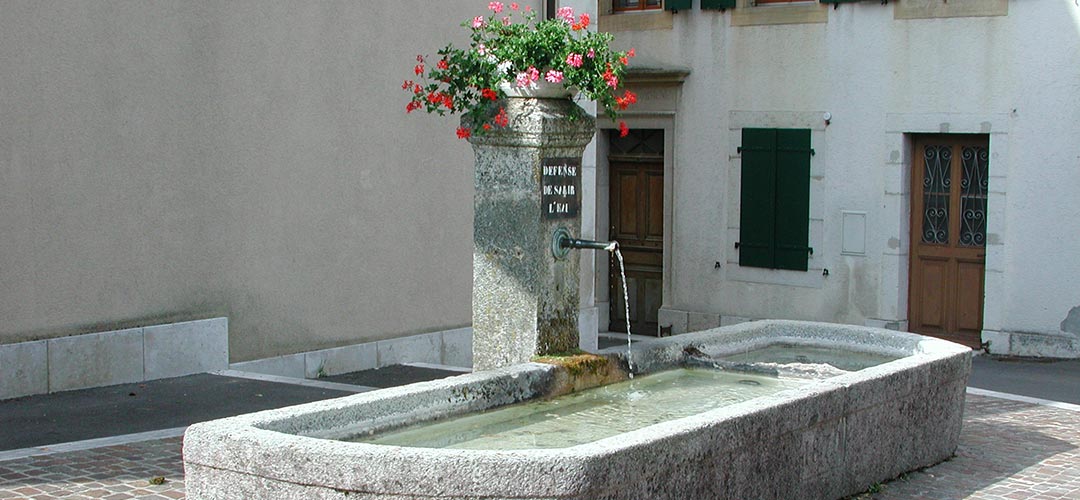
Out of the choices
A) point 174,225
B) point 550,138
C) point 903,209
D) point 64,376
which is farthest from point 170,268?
point 903,209

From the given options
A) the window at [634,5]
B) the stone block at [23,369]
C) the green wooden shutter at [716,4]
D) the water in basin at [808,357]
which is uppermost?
the window at [634,5]

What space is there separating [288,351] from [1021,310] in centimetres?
724

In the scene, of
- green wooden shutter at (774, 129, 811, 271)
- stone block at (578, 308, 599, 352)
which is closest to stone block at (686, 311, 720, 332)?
green wooden shutter at (774, 129, 811, 271)

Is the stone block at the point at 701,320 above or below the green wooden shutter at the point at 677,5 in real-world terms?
below

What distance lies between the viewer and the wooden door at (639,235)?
16734 millimetres

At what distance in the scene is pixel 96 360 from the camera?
9.38 meters

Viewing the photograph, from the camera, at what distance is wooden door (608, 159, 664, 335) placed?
16.7 metres

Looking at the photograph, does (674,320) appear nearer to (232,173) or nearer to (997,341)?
(997,341)

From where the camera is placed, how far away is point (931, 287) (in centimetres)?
1450

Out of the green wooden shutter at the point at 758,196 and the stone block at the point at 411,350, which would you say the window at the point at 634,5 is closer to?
the green wooden shutter at the point at 758,196

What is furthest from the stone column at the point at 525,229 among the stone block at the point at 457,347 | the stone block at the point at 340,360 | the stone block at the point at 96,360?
the stone block at the point at 457,347

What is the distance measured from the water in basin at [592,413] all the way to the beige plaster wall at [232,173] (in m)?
3.82

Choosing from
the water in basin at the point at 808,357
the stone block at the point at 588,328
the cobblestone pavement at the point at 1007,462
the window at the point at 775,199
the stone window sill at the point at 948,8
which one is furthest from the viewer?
the window at the point at 775,199

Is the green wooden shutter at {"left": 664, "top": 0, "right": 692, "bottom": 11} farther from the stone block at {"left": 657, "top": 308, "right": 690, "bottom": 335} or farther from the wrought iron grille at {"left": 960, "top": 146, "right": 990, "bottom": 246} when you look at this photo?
the wrought iron grille at {"left": 960, "top": 146, "right": 990, "bottom": 246}
